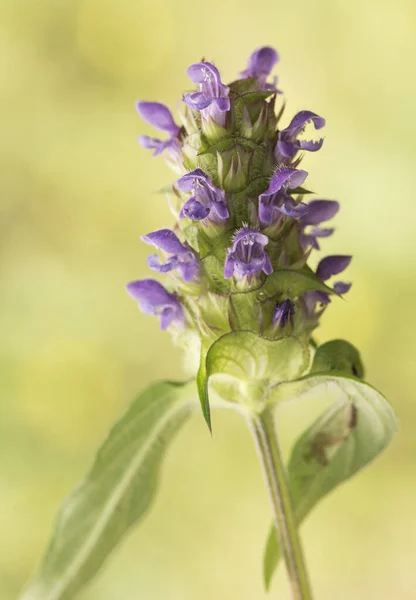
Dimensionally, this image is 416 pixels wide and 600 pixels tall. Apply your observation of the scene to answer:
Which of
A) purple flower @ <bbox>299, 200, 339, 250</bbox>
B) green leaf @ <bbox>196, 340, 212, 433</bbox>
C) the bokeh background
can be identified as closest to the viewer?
green leaf @ <bbox>196, 340, 212, 433</bbox>

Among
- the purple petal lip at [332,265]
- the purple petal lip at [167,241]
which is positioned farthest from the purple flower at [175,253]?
the purple petal lip at [332,265]

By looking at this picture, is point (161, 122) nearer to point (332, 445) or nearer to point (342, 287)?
point (342, 287)

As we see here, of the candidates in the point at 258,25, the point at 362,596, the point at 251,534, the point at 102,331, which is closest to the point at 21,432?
the point at 102,331

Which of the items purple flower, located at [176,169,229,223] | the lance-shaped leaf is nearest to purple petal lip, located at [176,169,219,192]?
purple flower, located at [176,169,229,223]

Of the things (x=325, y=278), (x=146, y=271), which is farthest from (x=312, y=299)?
(x=146, y=271)

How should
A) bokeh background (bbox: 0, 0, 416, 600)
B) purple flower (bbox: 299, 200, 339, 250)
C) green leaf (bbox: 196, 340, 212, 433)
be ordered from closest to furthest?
1. green leaf (bbox: 196, 340, 212, 433)
2. purple flower (bbox: 299, 200, 339, 250)
3. bokeh background (bbox: 0, 0, 416, 600)

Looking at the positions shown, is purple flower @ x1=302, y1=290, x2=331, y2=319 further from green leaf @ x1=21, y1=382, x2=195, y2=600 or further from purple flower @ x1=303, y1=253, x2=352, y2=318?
green leaf @ x1=21, y1=382, x2=195, y2=600

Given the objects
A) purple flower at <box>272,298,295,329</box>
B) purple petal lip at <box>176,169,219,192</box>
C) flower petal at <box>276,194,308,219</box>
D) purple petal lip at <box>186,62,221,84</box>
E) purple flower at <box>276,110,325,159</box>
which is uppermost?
purple petal lip at <box>186,62,221,84</box>
